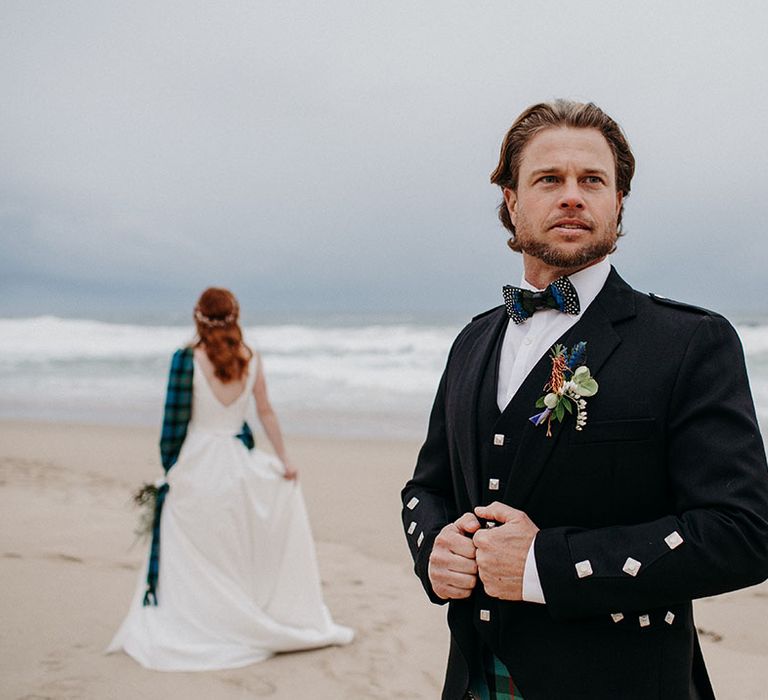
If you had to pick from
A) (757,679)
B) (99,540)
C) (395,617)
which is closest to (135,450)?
(99,540)

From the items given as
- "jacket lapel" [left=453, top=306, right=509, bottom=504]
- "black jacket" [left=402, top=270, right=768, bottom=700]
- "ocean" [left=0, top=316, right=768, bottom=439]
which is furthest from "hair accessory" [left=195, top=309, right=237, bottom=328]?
"ocean" [left=0, top=316, right=768, bottom=439]

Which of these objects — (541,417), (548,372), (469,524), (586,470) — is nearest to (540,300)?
(548,372)

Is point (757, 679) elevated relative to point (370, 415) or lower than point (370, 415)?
lower

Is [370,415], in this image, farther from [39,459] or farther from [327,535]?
[327,535]

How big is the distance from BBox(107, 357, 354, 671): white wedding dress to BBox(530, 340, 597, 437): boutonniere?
315cm

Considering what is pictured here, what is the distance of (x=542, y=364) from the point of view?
1.65 m

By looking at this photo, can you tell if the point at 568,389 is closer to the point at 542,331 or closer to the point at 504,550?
the point at 542,331

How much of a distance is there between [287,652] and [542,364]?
→ 11.2 feet

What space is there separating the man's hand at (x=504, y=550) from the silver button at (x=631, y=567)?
18 centimetres

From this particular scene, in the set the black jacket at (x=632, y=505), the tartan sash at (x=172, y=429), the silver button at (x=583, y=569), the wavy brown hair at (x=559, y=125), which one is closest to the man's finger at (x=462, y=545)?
the black jacket at (x=632, y=505)

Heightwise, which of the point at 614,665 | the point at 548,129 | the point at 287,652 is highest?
the point at 548,129

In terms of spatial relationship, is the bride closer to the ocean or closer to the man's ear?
the man's ear

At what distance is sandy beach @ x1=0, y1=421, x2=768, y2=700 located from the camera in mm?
4121

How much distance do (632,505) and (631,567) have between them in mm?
150
